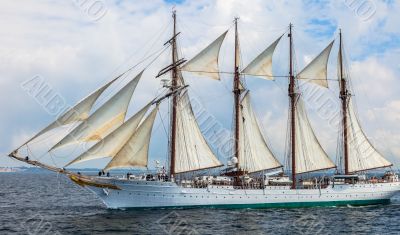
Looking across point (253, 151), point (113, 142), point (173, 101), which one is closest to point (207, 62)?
point (173, 101)

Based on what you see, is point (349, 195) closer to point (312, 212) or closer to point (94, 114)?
point (312, 212)

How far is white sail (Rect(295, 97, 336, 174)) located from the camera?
5088 centimetres

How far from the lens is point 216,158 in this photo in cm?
A: 4625

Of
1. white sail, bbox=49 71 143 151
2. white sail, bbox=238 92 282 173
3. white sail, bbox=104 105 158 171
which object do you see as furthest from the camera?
white sail, bbox=238 92 282 173

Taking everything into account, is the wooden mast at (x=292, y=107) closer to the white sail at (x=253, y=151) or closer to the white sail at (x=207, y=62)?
the white sail at (x=253, y=151)

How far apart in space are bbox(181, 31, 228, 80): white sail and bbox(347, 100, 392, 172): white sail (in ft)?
55.4

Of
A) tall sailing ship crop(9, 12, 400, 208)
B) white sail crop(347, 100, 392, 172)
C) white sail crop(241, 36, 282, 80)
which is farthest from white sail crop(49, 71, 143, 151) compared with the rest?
white sail crop(347, 100, 392, 172)

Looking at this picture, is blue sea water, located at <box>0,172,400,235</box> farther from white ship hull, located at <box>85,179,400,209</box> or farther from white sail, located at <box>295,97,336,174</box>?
white sail, located at <box>295,97,336,174</box>

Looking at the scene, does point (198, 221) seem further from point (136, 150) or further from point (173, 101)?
point (173, 101)

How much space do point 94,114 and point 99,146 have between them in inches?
104

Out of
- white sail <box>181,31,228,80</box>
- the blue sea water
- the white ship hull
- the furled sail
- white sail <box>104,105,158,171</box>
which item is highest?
white sail <box>181,31,228,80</box>

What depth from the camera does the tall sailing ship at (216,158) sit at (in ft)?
135

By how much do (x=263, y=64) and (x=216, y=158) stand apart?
1098 centimetres

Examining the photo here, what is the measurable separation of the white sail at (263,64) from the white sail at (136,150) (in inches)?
481
